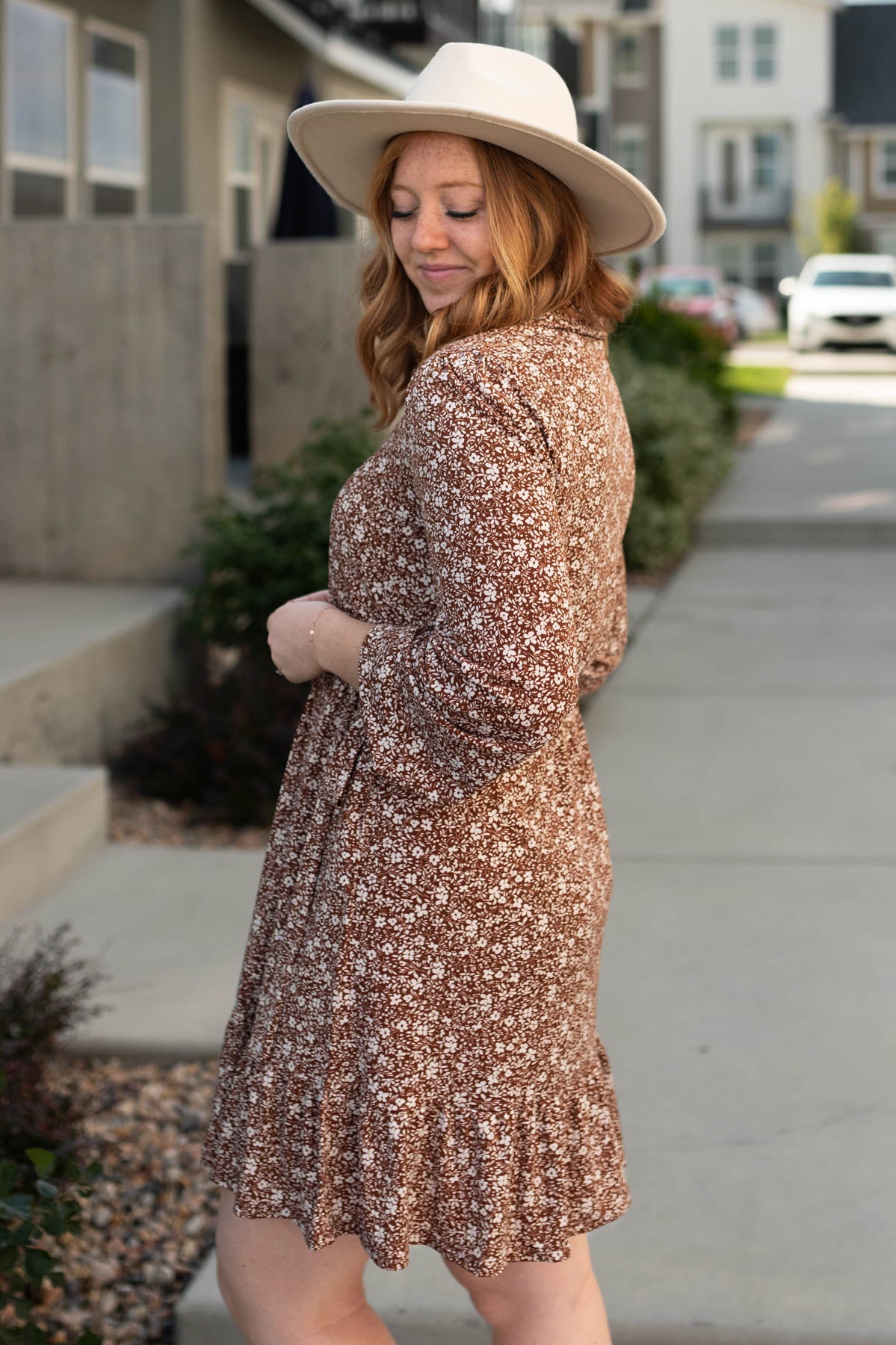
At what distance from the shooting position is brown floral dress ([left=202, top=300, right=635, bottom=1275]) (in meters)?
1.71

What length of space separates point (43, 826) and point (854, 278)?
89.9 feet

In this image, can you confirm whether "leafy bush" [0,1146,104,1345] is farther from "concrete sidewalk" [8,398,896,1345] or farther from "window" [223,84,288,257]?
"window" [223,84,288,257]

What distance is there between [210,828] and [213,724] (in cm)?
41

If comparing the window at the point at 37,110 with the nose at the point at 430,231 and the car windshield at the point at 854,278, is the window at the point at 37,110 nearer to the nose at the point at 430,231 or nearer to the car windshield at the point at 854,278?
the nose at the point at 430,231

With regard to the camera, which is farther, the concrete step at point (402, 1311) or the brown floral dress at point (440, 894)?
the concrete step at point (402, 1311)

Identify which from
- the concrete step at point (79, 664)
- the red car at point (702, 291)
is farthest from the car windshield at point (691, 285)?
the concrete step at point (79, 664)

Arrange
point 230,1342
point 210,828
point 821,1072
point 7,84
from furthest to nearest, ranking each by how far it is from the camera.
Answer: point 7,84
point 210,828
point 821,1072
point 230,1342

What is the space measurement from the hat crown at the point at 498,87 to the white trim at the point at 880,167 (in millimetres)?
50854

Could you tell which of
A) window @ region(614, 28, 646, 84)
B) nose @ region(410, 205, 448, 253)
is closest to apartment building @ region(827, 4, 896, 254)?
window @ region(614, 28, 646, 84)

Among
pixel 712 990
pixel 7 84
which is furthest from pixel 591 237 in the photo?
pixel 7 84

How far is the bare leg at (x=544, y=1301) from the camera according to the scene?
6.34 ft

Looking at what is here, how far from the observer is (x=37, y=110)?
10219mm

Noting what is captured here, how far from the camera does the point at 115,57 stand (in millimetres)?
11133

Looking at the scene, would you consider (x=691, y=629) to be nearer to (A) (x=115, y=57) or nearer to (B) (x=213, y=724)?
(B) (x=213, y=724)
